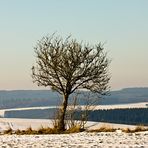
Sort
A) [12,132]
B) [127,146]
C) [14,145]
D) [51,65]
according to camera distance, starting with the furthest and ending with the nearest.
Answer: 1. [51,65]
2. [12,132]
3. [14,145]
4. [127,146]

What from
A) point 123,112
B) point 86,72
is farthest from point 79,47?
point 123,112

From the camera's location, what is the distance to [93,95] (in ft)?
148

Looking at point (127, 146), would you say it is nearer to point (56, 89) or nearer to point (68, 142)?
point (68, 142)

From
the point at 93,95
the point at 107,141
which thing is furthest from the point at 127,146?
the point at 93,95

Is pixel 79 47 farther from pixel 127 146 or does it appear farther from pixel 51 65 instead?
pixel 127 146

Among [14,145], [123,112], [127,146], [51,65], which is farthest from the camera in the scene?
[123,112]

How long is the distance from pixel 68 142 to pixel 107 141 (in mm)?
2210

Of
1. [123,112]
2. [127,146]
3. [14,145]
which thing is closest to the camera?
[127,146]

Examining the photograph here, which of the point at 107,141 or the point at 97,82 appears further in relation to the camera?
the point at 97,82

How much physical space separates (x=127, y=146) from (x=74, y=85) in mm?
17202

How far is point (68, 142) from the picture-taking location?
85.3ft

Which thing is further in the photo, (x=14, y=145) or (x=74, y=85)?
(x=74, y=85)

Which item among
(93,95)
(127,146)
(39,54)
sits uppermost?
(39,54)

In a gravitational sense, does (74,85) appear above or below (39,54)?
below
